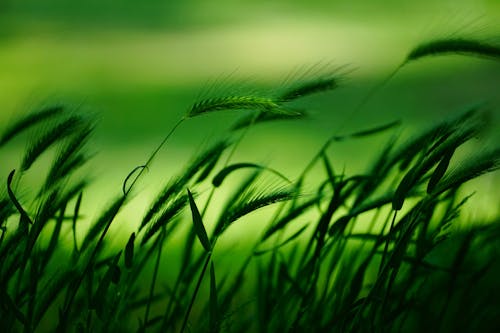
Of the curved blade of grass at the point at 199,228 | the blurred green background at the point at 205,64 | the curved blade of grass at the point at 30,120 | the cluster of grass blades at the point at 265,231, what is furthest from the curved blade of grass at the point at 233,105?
the blurred green background at the point at 205,64

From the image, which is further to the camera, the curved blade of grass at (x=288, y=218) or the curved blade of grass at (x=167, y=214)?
the curved blade of grass at (x=288, y=218)

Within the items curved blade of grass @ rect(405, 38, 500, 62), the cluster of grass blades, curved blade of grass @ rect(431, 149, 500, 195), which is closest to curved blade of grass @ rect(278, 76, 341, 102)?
the cluster of grass blades

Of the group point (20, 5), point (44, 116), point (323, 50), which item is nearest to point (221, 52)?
Result: point (323, 50)

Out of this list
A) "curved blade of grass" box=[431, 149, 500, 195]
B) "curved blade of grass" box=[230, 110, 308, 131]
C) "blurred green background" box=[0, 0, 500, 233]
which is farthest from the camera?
"blurred green background" box=[0, 0, 500, 233]

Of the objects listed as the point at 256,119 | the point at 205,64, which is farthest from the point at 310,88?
the point at 205,64

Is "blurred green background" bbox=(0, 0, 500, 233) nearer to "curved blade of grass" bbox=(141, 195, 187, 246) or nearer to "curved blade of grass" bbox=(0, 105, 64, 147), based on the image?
"curved blade of grass" bbox=(0, 105, 64, 147)

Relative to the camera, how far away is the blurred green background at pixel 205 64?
→ 312 centimetres

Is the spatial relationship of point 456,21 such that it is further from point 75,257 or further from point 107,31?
point 107,31

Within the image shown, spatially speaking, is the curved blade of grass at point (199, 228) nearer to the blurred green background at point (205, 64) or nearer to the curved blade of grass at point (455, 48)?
the curved blade of grass at point (455, 48)

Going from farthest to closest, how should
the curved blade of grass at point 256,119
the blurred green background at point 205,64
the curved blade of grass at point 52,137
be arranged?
the blurred green background at point 205,64 < the curved blade of grass at point 256,119 < the curved blade of grass at point 52,137

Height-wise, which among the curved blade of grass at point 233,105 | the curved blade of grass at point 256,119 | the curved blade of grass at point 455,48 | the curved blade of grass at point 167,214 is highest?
the curved blade of grass at point 455,48

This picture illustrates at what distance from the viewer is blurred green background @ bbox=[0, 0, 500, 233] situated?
3115 mm

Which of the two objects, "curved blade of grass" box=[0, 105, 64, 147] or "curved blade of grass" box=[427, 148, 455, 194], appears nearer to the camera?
"curved blade of grass" box=[427, 148, 455, 194]

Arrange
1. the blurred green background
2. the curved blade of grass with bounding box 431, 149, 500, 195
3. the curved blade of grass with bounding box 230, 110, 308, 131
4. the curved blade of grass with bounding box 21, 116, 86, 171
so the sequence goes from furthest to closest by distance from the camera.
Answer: the blurred green background < the curved blade of grass with bounding box 230, 110, 308, 131 < the curved blade of grass with bounding box 21, 116, 86, 171 < the curved blade of grass with bounding box 431, 149, 500, 195
